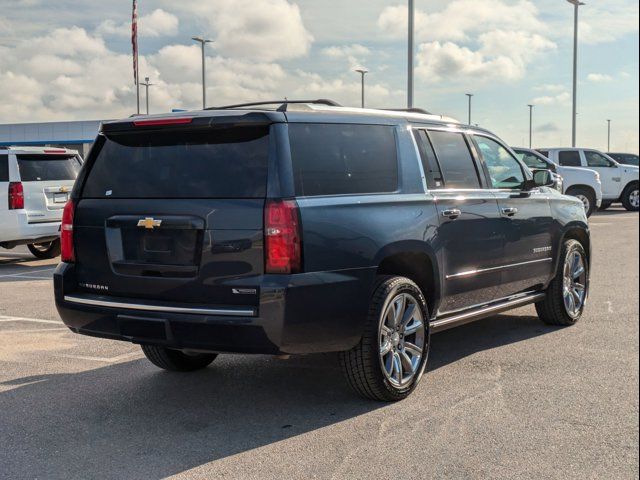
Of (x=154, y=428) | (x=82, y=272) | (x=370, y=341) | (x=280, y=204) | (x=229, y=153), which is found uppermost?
(x=229, y=153)

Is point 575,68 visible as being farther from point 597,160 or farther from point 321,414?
point 321,414

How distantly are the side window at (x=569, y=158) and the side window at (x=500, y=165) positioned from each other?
17.7m

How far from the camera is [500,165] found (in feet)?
21.6

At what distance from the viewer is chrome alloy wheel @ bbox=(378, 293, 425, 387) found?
4.90m

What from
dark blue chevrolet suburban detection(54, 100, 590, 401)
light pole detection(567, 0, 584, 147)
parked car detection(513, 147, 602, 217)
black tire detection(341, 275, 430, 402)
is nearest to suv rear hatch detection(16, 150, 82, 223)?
dark blue chevrolet suburban detection(54, 100, 590, 401)

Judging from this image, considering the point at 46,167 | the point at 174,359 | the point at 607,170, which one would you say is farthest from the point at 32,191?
the point at 607,170

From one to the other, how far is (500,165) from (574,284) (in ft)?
5.26

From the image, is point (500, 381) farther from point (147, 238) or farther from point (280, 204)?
point (147, 238)

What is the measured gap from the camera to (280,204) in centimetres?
429

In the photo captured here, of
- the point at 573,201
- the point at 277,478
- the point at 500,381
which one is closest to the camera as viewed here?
the point at 277,478

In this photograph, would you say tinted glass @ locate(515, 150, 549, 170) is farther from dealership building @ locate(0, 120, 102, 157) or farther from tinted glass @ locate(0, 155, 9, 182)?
dealership building @ locate(0, 120, 102, 157)

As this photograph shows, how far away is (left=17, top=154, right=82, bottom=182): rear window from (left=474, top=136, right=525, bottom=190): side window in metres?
7.89

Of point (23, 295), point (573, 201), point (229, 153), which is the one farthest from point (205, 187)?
point (23, 295)

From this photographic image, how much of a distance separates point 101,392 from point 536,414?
9.23ft
